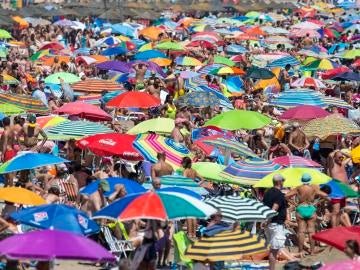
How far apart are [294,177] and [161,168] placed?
1.62 metres

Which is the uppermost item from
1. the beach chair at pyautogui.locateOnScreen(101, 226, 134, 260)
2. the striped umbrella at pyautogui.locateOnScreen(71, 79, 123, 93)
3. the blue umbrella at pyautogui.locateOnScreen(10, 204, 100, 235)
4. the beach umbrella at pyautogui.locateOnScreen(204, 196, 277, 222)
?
the blue umbrella at pyautogui.locateOnScreen(10, 204, 100, 235)

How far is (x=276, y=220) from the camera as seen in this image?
11719 millimetres

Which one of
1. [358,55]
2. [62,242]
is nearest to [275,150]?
[62,242]

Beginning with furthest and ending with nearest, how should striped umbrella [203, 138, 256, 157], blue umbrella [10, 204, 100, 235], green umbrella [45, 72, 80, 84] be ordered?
green umbrella [45, 72, 80, 84], striped umbrella [203, 138, 256, 157], blue umbrella [10, 204, 100, 235]

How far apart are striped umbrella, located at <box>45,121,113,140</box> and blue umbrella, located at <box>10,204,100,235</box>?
4.81m

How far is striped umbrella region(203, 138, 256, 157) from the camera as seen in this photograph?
1417 centimetres

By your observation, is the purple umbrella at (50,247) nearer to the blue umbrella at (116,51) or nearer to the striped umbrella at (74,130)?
the striped umbrella at (74,130)

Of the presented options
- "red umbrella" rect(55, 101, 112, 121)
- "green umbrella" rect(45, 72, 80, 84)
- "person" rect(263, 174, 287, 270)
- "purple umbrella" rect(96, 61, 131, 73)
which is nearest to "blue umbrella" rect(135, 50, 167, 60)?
"purple umbrella" rect(96, 61, 131, 73)

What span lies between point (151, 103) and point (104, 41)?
1600 centimetres

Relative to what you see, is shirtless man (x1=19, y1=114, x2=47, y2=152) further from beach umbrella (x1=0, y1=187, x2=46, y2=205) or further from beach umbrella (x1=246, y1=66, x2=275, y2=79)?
beach umbrella (x1=246, y1=66, x2=275, y2=79)

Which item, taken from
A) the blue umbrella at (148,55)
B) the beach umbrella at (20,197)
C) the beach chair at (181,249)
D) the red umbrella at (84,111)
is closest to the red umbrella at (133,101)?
the red umbrella at (84,111)

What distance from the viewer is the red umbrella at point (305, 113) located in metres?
17.3

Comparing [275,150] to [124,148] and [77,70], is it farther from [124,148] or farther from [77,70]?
[77,70]

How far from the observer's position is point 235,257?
9609 millimetres
